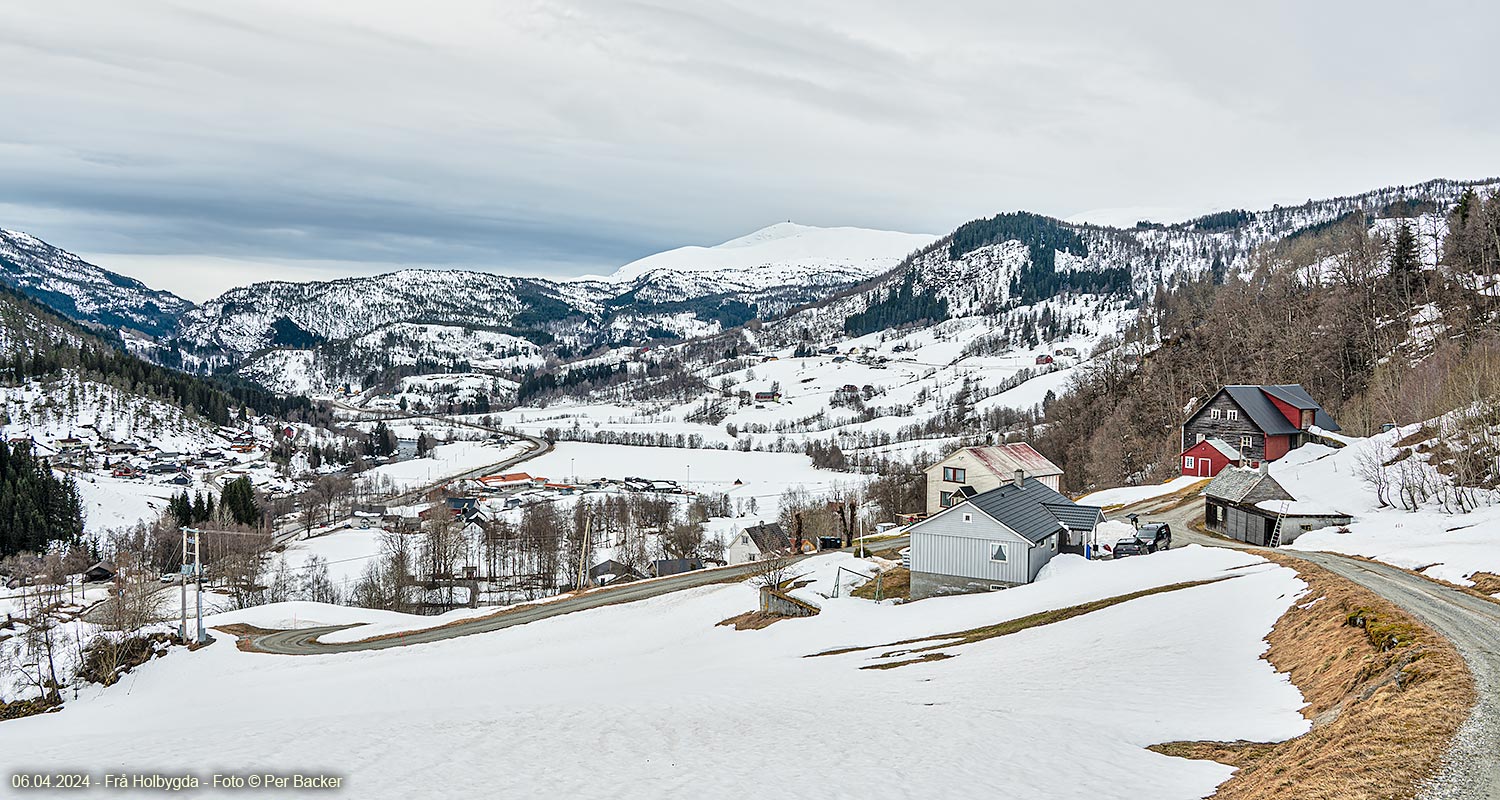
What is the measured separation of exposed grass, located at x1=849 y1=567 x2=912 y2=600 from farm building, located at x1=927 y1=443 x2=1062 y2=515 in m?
23.1

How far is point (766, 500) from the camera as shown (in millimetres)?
131875

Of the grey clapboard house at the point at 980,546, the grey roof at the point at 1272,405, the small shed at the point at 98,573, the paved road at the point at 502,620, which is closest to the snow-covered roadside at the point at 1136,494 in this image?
the grey roof at the point at 1272,405

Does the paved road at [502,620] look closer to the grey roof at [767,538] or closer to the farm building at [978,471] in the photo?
the grey roof at [767,538]

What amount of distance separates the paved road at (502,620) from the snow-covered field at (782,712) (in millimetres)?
7645

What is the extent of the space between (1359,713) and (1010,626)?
16201 millimetres

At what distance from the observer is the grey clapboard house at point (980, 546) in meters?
39.5

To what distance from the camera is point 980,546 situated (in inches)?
1580

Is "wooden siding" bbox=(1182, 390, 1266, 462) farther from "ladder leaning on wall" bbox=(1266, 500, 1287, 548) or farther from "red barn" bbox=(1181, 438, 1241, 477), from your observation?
"ladder leaning on wall" bbox=(1266, 500, 1287, 548)

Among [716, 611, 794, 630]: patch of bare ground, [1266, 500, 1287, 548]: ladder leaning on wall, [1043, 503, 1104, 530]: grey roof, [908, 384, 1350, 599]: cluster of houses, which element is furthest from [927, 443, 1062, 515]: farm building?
[716, 611, 794, 630]: patch of bare ground

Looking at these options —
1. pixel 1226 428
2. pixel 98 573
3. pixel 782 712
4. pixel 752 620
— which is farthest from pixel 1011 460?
pixel 98 573

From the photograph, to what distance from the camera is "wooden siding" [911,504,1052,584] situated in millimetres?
39469

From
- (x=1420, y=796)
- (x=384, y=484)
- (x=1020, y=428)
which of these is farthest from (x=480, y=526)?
(x=1420, y=796)

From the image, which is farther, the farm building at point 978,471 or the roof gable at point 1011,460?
the roof gable at point 1011,460

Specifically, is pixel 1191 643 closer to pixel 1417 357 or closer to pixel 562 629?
pixel 562 629
